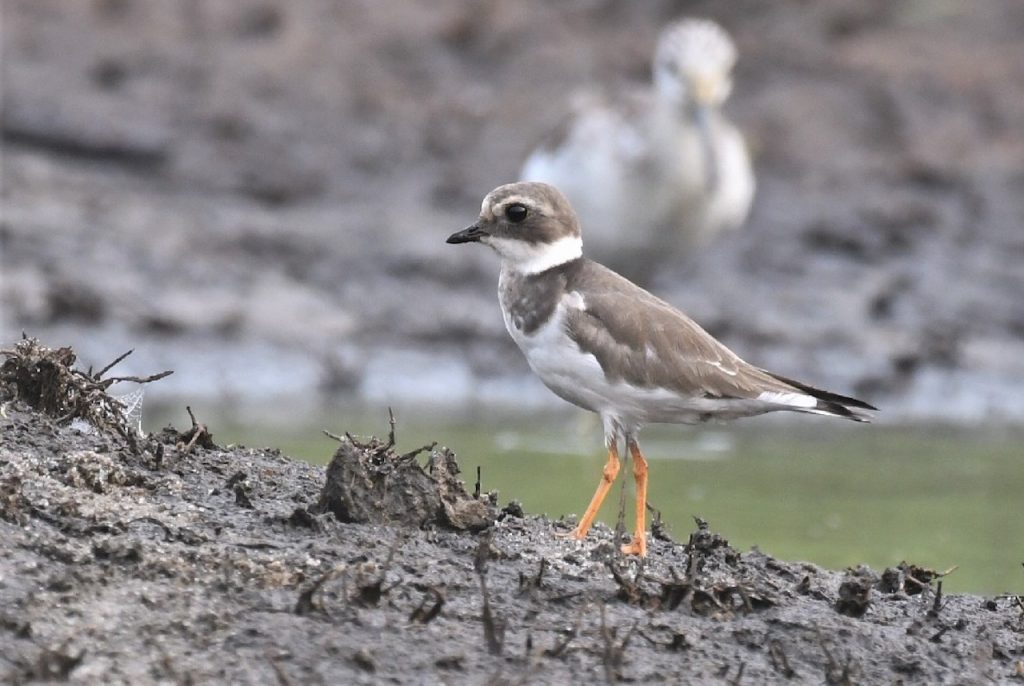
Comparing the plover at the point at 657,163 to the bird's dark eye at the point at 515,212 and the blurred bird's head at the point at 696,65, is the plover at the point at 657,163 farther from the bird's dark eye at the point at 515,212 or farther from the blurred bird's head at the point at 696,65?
the bird's dark eye at the point at 515,212

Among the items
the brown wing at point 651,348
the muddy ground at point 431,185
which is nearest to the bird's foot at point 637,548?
the brown wing at point 651,348

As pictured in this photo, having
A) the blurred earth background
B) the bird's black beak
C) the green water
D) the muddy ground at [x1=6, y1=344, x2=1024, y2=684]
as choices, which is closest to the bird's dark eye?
the bird's black beak

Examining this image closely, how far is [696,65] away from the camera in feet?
37.7

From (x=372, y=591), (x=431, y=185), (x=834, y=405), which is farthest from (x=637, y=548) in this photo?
(x=431, y=185)

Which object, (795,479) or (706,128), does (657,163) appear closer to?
(706,128)

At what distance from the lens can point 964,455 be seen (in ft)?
32.9

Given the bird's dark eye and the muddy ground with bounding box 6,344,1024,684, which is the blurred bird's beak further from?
the muddy ground with bounding box 6,344,1024,684

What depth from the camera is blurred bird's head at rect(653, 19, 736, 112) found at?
11492mm

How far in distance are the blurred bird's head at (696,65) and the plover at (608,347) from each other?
18.7ft

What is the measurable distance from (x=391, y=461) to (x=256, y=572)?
29.1 inches

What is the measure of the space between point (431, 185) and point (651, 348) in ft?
25.4

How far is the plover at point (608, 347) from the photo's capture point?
18.4 feet

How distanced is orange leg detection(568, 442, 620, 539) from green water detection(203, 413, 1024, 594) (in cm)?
175

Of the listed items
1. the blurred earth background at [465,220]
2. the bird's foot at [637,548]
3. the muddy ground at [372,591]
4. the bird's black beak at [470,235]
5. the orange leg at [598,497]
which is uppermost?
the blurred earth background at [465,220]
